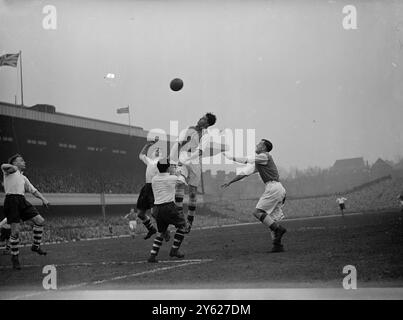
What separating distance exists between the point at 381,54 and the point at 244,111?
81.2 inches

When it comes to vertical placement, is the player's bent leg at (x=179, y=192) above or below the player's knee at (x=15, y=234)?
above

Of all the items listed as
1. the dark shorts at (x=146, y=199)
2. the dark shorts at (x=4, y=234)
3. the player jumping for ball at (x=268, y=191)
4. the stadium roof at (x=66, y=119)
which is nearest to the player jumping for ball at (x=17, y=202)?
the stadium roof at (x=66, y=119)

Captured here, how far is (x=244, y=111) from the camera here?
6.55 metres

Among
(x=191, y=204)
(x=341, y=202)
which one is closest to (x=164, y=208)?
(x=191, y=204)

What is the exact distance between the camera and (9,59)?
6.07 m

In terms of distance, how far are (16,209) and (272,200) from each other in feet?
12.3

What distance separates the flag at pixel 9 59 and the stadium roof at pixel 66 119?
2.71 feet

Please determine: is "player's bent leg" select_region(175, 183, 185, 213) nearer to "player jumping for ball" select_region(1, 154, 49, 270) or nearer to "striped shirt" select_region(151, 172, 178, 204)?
"striped shirt" select_region(151, 172, 178, 204)

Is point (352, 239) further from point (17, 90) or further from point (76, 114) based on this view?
point (17, 90)

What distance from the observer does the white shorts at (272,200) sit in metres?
6.00

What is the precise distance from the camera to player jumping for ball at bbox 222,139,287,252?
588cm

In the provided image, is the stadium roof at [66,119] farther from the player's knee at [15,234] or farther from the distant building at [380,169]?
the distant building at [380,169]
